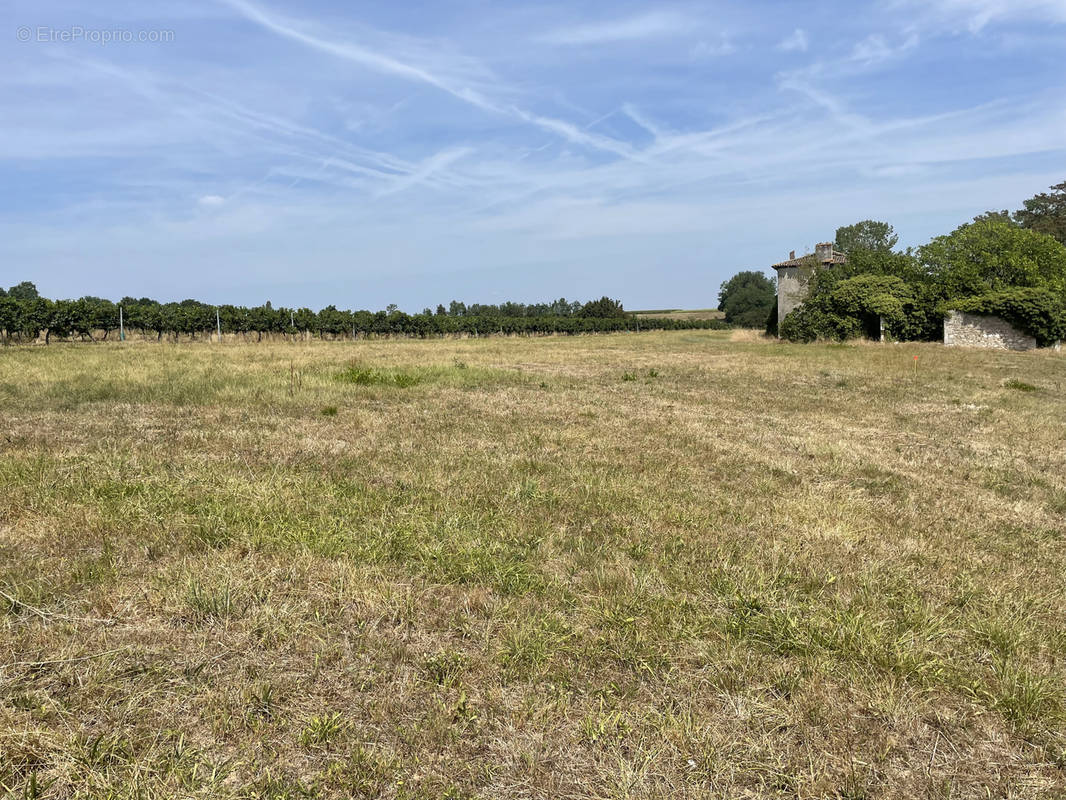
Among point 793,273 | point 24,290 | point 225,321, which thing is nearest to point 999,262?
point 793,273

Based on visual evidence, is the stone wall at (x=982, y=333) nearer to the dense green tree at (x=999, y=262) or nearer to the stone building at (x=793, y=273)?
the dense green tree at (x=999, y=262)

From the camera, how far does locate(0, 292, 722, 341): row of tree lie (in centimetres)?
3744

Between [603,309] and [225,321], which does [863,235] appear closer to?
[603,309]

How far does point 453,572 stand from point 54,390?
37.7ft

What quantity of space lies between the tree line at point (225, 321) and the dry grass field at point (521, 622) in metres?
39.1

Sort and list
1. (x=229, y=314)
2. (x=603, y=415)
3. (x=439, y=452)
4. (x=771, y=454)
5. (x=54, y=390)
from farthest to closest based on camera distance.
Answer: (x=229, y=314) < (x=54, y=390) < (x=603, y=415) < (x=771, y=454) < (x=439, y=452)

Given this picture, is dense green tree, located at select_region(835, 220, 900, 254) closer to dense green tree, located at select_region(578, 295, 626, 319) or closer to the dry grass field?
dense green tree, located at select_region(578, 295, 626, 319)

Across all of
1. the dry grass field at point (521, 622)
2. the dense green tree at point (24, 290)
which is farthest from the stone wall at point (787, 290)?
the dense green tree at point (24, 290)

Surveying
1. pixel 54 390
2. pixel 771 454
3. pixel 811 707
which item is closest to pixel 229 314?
pixel 54 390

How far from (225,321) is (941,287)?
50558mm

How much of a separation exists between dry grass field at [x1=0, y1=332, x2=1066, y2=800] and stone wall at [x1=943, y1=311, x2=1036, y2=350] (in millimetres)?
32340

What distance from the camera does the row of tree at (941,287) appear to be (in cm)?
3216

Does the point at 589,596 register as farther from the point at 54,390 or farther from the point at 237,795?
the point at 54,390

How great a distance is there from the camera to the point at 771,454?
7.52 meters
